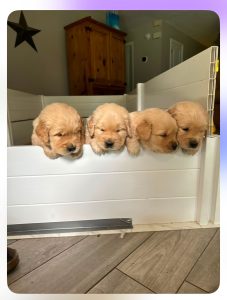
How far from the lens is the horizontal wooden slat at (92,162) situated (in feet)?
2.47

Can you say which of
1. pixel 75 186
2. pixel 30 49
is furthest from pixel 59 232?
pixel 30 49

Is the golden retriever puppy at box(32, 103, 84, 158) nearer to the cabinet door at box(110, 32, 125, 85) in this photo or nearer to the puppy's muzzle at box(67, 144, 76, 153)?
the puppy's muzzle at box(67, 144, 76, 153)

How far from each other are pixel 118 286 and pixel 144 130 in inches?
18.6

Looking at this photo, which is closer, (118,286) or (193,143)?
(118,286)

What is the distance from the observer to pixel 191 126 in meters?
0.74

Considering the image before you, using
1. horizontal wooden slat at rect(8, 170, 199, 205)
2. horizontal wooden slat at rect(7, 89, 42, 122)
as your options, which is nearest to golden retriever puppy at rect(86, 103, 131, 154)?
horizontal wooden slat at rect(8, 170, 199, 205)

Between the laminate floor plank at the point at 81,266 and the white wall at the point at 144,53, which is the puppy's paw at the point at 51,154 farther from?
the white wall at the point at 144,53

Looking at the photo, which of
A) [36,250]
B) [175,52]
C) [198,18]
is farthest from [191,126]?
[175,52]

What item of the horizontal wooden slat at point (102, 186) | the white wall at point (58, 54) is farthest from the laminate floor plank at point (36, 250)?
the white wall at point (58, 54)

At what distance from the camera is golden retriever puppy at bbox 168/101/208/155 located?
734 mm

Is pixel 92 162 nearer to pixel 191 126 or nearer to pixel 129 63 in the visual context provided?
pixel 191 126

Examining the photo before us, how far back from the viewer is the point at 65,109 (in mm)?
766

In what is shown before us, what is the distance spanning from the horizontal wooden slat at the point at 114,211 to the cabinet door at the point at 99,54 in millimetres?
1526

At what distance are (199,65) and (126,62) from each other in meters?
1.73
